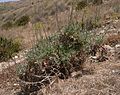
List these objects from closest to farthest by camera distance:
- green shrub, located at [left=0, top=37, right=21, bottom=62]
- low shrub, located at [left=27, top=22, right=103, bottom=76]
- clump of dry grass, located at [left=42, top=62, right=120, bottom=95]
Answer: clump of dry grass, located at [left=42, top=62, right=120, bottom=95]
low shrub, located at [left=27, top=22, right=103, bottom=76]
green shrub, located at [left=0, top=37, right=21, bottom=62]

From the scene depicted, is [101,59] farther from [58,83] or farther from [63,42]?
[58,83]

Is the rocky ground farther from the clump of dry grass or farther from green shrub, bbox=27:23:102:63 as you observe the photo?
green shrub, bbox=27:23:102:63

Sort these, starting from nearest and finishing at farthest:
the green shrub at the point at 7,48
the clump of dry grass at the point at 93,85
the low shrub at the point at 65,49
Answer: the clump of dry grass at the point at 93,85 < the low shrub at the point at 65,49 < the green shrub at the point at 7,48

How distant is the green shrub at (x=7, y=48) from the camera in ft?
30.2

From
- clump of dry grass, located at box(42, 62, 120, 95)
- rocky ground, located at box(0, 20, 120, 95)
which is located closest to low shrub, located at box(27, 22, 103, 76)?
rocky ground, located at box(0, 20, 120, 95)

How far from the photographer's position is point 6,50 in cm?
955

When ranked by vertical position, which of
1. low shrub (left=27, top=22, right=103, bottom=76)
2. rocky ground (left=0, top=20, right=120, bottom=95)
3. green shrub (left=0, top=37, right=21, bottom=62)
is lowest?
green shrub (left=0, top=37, right=21, bottom=62)

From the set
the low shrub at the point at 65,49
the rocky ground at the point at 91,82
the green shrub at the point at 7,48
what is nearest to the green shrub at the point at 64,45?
the low shrub at the point at 65,49

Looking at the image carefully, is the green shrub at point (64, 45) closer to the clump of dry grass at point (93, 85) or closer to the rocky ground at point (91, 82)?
the rocky ground at point (91, 82)

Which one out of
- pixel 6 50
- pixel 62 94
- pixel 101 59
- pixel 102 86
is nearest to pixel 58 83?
pixel 62 94

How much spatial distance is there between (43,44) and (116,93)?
1579 millimetres

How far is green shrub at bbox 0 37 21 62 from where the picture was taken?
922cm

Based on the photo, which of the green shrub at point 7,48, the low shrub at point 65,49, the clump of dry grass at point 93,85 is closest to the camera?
the clump of dry grass at point 93,85

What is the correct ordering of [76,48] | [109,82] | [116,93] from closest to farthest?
[116,93] < [109,82] < [76,48]
